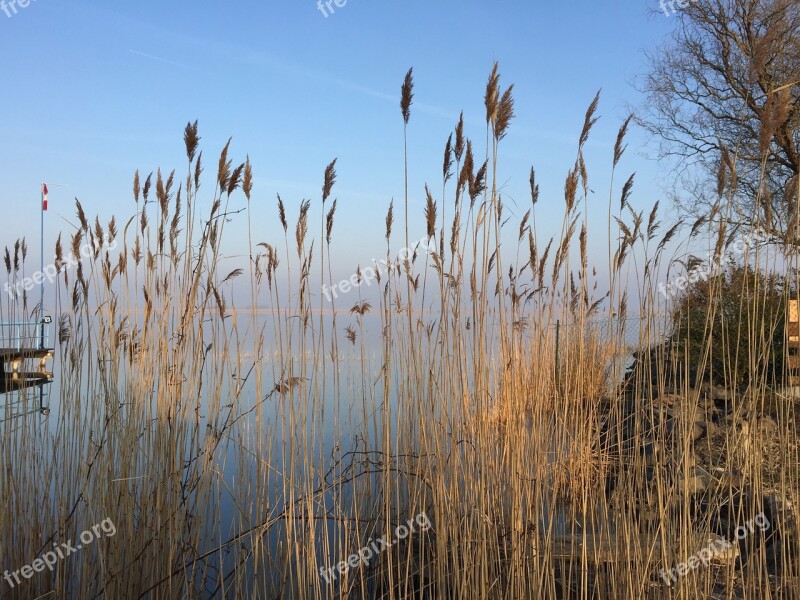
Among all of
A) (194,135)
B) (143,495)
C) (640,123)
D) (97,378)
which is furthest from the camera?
(640,123)

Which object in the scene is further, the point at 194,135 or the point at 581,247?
the point at 581,247

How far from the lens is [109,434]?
7.32ft

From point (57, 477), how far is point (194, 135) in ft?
4.71

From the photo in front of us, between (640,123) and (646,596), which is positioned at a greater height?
(640,123)

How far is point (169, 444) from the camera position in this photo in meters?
2.08

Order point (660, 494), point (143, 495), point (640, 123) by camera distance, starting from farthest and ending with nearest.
Result: point (640, 123), point (143, 495), point (660, 494)

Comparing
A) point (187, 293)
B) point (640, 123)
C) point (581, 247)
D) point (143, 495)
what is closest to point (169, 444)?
point (143, 495)

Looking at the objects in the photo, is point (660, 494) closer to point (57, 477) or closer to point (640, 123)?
point (57, 477)

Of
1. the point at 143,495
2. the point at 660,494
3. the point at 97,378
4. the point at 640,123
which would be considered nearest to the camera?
Result: the point at 660,494

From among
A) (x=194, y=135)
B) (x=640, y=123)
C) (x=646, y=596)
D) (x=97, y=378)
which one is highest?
(x=640, y=123)

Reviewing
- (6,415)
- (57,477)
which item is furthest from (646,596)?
(6,415)

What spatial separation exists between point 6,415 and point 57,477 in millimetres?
501

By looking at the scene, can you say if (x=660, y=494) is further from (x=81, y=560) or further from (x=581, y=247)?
(x=81, y=560)

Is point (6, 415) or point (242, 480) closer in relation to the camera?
point (242, 480)
